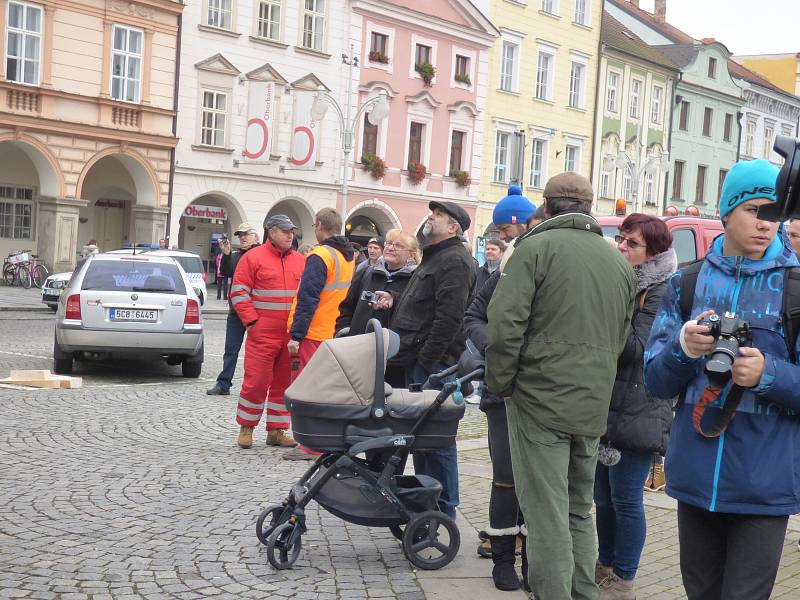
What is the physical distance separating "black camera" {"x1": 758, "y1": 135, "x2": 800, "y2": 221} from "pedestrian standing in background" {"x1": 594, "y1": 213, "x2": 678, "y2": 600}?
1.90m

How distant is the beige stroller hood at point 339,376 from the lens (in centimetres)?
555

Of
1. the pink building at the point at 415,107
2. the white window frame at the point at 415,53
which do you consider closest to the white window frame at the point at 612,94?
the pink building at the point at 415,107

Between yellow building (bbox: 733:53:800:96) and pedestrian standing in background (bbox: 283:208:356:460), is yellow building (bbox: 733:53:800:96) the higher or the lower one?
the higher one

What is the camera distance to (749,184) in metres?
3.50

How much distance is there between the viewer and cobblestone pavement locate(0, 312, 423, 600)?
5258 millimetres

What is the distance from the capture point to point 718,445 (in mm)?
3455

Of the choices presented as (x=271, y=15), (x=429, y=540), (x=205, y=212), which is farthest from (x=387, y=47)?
(x=429, y=540)

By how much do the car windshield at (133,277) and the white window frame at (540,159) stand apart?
33.3 metres

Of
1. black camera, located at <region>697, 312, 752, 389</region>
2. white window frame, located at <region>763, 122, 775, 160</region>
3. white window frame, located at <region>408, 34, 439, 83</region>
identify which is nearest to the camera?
black camera, located at <region>697, 312, 752, 389</region>

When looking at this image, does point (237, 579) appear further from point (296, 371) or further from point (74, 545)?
point (296, 371)

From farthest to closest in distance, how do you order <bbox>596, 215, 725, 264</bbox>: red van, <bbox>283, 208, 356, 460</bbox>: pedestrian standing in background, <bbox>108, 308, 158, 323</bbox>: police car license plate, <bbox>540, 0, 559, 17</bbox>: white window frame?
<bbox>540, 0, 559, 17</bbox>: white window frame → <bbox>108, 308, 158, 323</bbox>: police car license plate → <bbox>596, 215, 725, 264</bbox>: red van → <bbox>283, 208, 356, 460</bbox>: pedestrian standing in background

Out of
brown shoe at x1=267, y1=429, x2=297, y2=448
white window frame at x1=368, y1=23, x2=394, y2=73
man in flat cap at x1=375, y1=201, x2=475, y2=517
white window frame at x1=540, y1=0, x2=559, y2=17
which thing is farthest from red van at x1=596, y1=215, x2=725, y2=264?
white window frame at x1=540, y1=0, x2=559, y2=17

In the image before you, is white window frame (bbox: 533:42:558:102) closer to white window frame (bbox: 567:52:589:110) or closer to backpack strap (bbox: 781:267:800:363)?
white window frame (bbox: 567:52:589:110)

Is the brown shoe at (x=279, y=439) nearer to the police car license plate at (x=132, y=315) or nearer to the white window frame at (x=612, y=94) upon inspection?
the police car license plate at (x=132, y=315)
